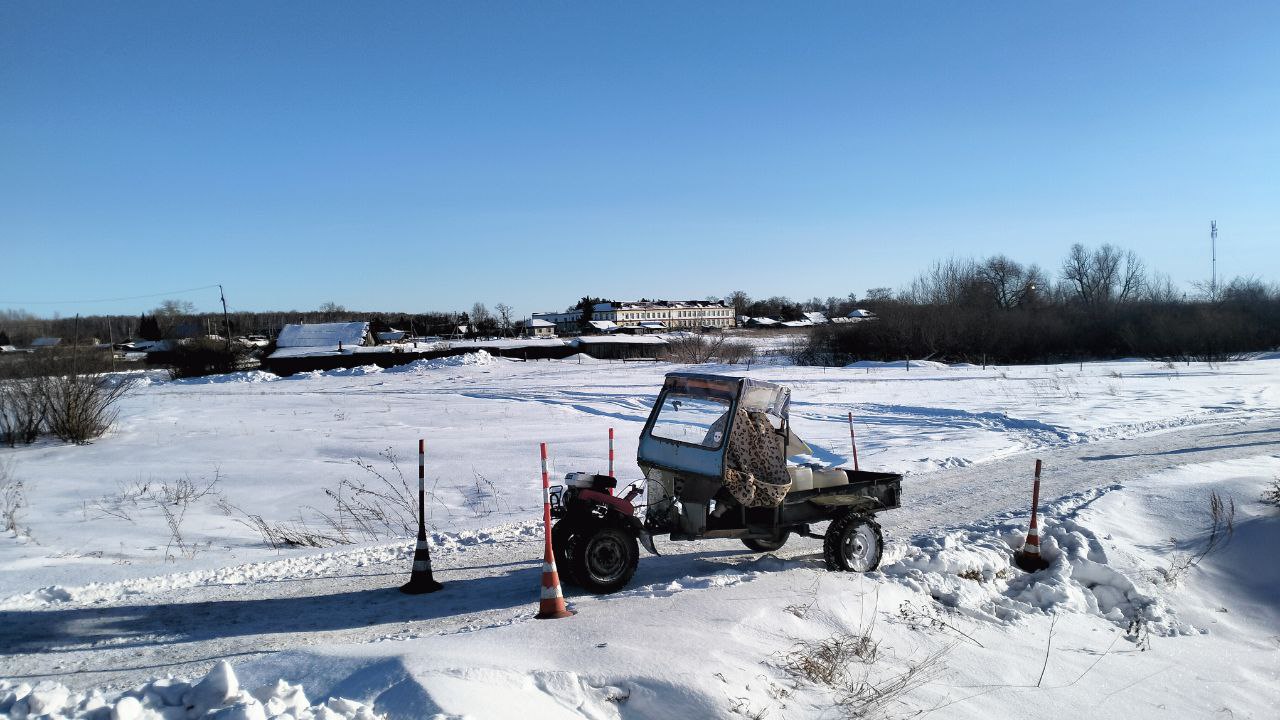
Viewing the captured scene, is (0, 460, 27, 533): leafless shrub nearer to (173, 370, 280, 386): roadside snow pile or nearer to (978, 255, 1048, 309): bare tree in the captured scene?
(173, 370, 280, 386): roadside snow pile

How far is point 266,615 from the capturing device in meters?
6.70

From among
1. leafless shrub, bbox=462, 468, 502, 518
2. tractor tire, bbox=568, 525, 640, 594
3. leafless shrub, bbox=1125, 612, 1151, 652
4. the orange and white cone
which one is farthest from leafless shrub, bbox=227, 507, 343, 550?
leafless shrub, bbox=1125, 612, 1151, 652

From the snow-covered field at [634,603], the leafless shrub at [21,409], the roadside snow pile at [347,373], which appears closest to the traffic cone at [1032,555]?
the snow-covered field at [634,603]

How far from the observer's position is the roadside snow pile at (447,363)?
163 ft

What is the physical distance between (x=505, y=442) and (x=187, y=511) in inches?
295

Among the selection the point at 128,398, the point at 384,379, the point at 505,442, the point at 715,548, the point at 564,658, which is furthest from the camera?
the point at 384,379

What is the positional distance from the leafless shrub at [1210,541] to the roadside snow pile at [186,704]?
27.5 ft

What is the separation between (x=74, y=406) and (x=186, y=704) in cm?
1835

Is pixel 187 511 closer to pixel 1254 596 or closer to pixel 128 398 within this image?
pixel 1254 596

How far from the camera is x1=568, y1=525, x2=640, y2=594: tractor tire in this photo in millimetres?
6875

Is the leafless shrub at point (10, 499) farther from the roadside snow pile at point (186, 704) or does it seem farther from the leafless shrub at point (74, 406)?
the roadside snow pile at point (186, 704)

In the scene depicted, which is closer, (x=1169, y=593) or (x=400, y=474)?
(x=1169, y=593)

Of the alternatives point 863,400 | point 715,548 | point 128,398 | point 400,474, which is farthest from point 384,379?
point 715,548

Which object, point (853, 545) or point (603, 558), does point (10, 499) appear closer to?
point (603, 558)
